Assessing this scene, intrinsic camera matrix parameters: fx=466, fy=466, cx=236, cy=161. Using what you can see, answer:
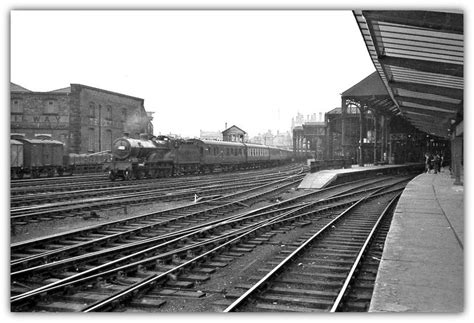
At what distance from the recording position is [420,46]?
5.87m

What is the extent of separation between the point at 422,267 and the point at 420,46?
272 cm

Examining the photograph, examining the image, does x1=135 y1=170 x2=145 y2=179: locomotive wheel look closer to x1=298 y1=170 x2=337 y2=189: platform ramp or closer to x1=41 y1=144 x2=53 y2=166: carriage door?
x1=41 y1=144 x2=53 y2=166: carriage door

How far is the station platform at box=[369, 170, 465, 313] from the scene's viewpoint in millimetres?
4469

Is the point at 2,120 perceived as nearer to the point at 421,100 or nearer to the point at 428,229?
the point at 428,229

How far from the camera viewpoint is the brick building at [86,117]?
12281 mm

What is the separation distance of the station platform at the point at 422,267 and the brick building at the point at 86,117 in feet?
22.9

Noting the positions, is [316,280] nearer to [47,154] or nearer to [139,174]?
[47,154]

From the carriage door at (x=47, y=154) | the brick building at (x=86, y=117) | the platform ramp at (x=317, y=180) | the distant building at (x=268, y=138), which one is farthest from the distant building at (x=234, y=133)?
the carriage door at (x=47, y=154)

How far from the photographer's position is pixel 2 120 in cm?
524

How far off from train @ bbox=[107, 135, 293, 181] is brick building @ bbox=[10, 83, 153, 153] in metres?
0.78

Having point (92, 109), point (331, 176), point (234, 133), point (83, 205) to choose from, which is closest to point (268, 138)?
point (234, 133)
